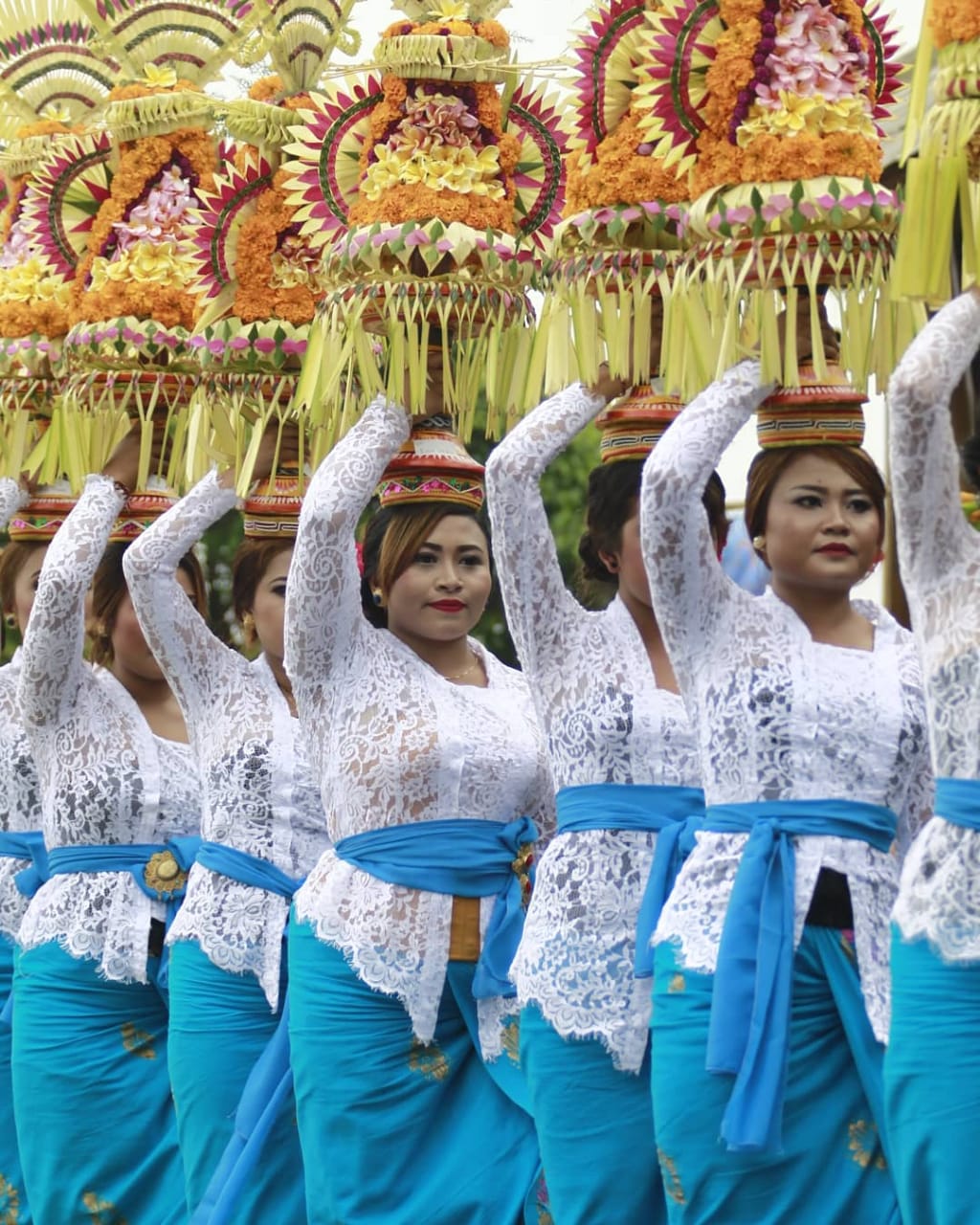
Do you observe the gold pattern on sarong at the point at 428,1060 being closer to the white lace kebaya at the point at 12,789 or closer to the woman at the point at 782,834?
the woman at the point at 782,834

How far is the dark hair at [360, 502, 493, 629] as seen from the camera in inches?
203

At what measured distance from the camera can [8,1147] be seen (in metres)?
6.69

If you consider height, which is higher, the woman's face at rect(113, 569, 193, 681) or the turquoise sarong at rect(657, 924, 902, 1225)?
the woman's face at rect(113, 569, 193, 681)

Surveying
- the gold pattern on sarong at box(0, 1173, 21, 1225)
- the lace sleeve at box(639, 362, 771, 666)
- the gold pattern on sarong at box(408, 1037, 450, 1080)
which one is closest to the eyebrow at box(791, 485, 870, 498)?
the lace sleeve at box(639, 362, 771, 666)

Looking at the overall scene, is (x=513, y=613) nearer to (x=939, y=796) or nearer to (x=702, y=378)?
(x=702, y=378)

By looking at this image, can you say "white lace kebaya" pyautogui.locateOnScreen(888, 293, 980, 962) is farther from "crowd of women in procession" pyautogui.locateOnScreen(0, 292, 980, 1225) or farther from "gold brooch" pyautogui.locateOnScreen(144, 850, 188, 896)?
"gold brooch" pyautogui.locateOnScreen(144, 850, 188, 896)

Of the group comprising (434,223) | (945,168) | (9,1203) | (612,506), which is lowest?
(9,1203)

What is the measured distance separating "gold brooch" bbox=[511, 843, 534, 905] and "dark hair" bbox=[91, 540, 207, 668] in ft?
4.49

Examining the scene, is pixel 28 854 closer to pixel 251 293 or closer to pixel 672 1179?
pixel 251 293

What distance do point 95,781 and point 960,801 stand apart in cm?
290

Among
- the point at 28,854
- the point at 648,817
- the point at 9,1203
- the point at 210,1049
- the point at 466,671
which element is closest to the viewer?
the point at 648,817

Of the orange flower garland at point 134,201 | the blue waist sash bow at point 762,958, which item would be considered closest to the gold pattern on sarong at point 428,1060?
the blue waist sash bow at point 762,958

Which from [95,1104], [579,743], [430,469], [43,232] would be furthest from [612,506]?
[43,232]

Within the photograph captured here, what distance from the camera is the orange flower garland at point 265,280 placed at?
5.71 meters
